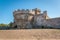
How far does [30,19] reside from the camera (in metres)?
38.0

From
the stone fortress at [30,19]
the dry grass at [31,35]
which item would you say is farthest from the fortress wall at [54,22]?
the dry grass at [31,35]

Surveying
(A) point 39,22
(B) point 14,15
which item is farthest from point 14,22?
(A) point 39,22

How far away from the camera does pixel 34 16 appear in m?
38.8

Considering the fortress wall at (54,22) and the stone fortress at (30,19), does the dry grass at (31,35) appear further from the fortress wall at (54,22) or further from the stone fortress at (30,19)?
the stone fortress at (30,19)

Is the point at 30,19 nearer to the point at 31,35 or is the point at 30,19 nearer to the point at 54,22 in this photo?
the point at 54,22

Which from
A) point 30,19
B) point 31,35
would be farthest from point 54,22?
point 31,35

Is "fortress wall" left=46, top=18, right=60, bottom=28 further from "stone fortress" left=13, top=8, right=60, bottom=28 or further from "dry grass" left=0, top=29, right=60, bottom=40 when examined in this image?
"dry grass" left=0, top=29, right=60, bottom=40

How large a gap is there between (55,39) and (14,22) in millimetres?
21728

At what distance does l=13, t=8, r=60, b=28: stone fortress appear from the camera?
35.8 meters

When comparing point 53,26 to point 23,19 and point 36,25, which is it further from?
point 23,19


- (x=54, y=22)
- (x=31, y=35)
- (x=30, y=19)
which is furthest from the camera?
(x=30, y=19)

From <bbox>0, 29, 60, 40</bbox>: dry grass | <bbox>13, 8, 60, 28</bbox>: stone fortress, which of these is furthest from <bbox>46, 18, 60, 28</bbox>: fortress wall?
<bbox>0, 29, 60, 40</bbox>: dry grass

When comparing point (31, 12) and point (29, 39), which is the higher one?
point (31, 12)

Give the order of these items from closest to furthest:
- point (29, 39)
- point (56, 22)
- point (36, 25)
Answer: point (29, 39), point (56, 22), point (36, 25)
